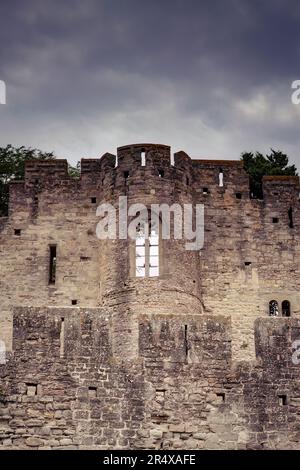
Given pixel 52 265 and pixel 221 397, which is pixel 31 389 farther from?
pixel 52 265

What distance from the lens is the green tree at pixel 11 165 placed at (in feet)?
137

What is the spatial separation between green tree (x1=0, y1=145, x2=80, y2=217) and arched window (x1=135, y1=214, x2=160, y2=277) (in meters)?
10.3

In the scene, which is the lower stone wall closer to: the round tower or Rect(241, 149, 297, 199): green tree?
the round tower

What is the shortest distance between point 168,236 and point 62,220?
4.36 meters

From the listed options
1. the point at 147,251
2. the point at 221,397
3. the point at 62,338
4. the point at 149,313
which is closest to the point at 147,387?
the point at 221,397

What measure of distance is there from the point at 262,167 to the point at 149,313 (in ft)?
45.3

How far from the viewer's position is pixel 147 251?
107 ft

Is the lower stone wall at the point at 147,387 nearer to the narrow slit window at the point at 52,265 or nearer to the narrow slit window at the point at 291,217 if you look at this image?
the narrow slit window at the point at 52,265

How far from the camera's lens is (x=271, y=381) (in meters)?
23.7

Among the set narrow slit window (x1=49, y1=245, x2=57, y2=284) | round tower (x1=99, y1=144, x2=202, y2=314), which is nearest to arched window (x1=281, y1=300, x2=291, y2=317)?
round tower (x1=99, y1=144, x2=202, y2=314)

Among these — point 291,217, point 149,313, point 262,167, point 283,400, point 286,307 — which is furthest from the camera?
point 262,167

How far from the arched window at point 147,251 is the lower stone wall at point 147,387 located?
840 cm
